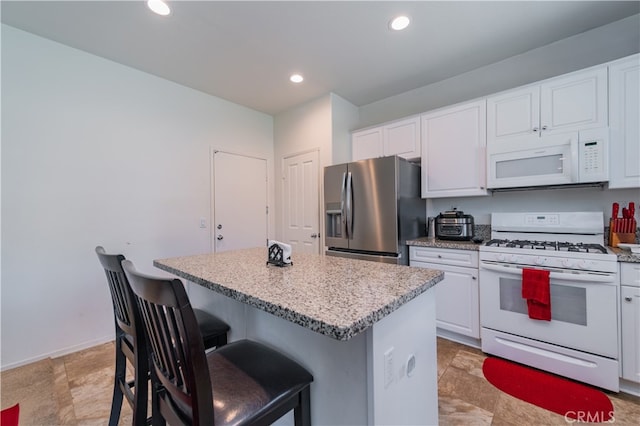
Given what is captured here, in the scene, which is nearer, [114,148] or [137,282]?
[137,282]

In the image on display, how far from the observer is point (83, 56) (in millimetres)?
2494

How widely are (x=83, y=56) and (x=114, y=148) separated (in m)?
0.86

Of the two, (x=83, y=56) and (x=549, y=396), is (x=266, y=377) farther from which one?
(x=83, y=56)

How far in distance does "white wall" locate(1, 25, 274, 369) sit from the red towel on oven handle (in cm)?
331

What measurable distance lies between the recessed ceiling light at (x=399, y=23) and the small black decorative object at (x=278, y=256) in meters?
2.00

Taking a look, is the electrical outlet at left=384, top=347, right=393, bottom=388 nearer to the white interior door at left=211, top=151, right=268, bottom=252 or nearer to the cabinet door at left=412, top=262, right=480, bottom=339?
the cabinet door at left=412, top=262, right=480, bottom=339

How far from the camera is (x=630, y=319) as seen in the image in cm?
171

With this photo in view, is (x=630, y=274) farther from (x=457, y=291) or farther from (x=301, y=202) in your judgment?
(x=301, y=202)

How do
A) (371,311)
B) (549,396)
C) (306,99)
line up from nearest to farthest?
(371,311) → (549,396) → (306,99)

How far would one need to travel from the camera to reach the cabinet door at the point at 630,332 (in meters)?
1.69

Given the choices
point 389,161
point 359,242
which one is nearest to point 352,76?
point 389,161

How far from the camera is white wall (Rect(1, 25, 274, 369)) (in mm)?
2176

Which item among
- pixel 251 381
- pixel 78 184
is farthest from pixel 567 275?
pixel 78 184

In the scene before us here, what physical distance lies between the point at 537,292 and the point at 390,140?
2.01 metres
